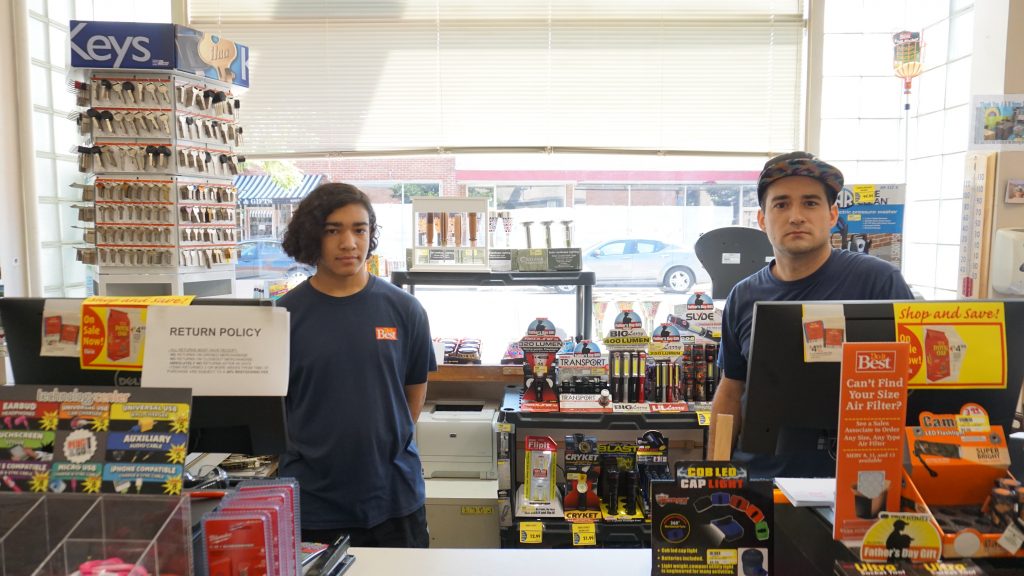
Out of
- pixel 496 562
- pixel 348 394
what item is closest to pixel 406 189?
pixel 348 394

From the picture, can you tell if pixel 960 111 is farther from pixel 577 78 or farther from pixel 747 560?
pixel 747 560

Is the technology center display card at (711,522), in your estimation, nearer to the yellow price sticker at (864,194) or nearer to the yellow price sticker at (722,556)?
the yellow price sticker at (722,556)

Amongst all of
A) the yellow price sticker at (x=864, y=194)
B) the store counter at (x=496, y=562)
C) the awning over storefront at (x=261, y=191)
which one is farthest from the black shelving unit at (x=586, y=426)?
Result: the awning over storefront at (x=261, y=191)

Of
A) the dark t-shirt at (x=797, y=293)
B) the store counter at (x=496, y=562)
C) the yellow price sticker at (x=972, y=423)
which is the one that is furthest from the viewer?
the dark t-shirt at (x=797, y=293)

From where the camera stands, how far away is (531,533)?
2.74 m

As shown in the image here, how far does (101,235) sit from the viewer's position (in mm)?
3238

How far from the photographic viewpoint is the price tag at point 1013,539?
3.54 ft

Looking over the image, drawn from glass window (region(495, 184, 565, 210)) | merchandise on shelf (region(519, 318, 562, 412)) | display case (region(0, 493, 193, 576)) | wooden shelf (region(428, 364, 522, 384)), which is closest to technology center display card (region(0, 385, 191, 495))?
display case (region(0, 493, 193, 576))

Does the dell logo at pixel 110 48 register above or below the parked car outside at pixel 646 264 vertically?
above

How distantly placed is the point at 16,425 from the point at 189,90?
257 cm

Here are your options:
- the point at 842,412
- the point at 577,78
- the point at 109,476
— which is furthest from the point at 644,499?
the point at 577,78

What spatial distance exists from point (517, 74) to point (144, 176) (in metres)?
2.19

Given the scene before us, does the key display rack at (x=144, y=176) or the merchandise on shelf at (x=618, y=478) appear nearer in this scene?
the merchandise on shelf at (x=618, y=478)

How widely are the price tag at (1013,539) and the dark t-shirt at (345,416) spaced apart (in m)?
1.54
